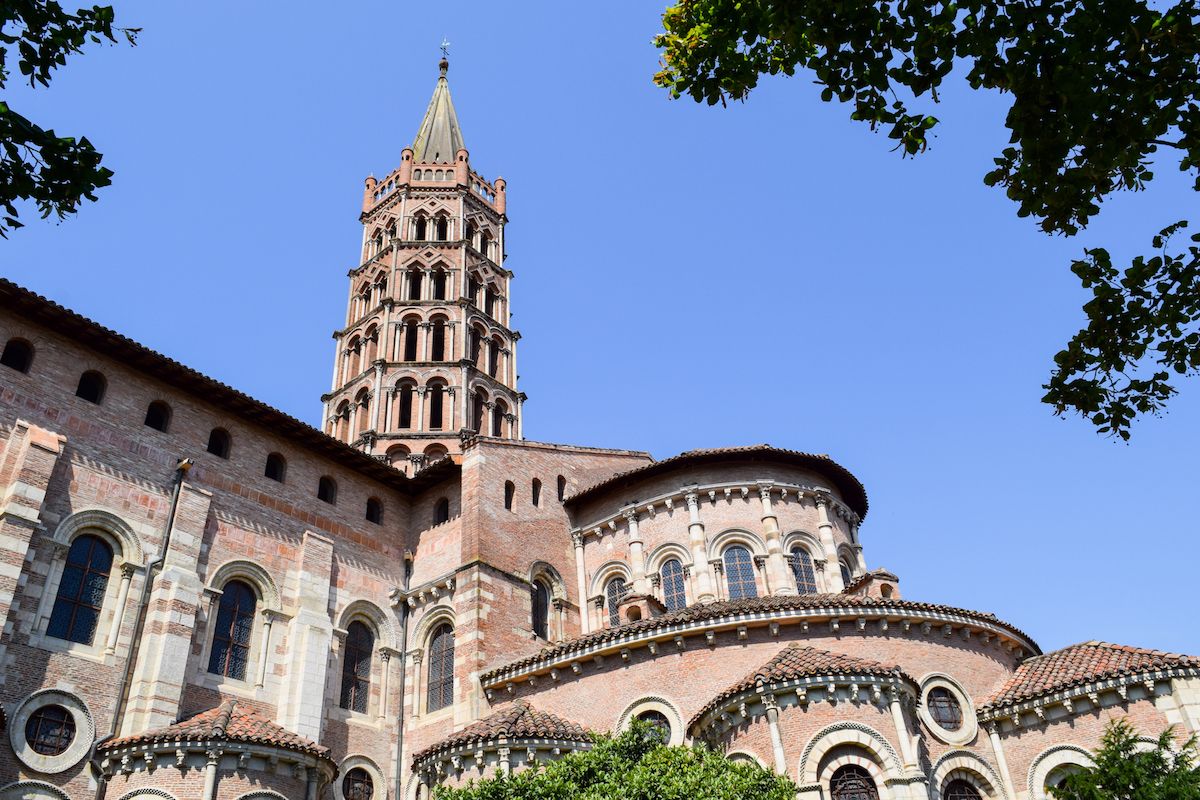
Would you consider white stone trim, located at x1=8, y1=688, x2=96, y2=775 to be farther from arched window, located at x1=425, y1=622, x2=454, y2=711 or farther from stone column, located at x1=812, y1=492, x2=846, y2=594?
stone column, located at x1=812, y1=492, x2=846, y2=594

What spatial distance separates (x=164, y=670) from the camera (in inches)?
814

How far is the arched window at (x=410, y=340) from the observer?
45.3m

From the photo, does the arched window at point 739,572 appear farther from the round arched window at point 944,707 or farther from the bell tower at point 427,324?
the bell tower at point 427,324

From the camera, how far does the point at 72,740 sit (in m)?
19.1

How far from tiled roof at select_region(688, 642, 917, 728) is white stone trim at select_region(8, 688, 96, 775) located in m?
12.9

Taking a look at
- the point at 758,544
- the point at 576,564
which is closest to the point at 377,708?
the point at 576,564

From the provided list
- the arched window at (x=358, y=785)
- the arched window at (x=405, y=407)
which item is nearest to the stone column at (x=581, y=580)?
the arched window at (x=358, y=785)

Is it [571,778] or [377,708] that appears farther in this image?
[377,708]

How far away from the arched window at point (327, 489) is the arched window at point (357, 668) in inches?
147

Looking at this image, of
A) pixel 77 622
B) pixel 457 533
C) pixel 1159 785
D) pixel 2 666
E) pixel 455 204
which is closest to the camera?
pixel 1159 785

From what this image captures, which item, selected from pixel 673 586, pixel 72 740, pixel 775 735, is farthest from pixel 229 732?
pixel 673 586

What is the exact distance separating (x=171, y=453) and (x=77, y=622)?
16.0 ft

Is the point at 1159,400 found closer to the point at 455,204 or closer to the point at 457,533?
the point at 457,533

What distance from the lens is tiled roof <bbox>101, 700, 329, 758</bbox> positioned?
18.8m
